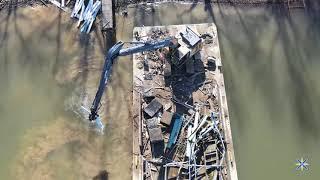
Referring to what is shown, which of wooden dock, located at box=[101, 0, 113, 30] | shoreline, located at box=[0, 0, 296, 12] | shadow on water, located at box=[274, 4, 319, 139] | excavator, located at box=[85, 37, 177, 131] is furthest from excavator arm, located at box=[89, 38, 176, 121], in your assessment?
shadow on water, located at box=[274, 4, 319, 139]

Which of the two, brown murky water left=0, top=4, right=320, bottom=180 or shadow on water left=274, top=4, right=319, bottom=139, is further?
shadow on water left=274, top=4, right=319, bottom=139

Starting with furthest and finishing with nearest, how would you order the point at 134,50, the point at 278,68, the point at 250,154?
the point at 278,68 → the point at 250,154 → the point at 134,50

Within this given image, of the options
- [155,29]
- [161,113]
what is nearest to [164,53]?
[155,29]

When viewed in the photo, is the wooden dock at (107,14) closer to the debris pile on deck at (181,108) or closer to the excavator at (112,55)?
the debris pile on deck at (181,108)

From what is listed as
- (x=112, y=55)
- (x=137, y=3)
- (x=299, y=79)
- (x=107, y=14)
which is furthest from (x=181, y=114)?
(x=137, y=3)

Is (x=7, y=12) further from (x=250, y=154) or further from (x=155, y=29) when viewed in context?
(x=250, y=154)

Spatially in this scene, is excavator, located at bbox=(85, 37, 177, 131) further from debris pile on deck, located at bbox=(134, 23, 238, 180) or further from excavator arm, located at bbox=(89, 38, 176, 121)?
debris pile on deck, located at bbox=(134, 23, 238, 180)

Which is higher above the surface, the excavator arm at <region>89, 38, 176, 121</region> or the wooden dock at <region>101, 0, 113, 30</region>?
the wooden dock at <region>101, 0, 113, 30</region>
